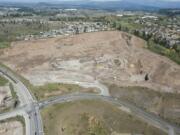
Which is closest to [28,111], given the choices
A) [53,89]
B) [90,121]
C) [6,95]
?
[6,95]

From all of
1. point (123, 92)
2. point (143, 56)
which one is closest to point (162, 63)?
point (143, 56)

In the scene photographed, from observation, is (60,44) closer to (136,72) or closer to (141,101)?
(136,72)

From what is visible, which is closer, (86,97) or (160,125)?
(160,125)

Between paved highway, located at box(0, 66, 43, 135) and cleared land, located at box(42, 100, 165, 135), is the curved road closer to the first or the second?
paved highway, located at box(0, 66, 43, 135)

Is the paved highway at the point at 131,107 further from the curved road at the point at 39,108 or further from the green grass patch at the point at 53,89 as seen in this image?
the green grass patch at the point at 53,89

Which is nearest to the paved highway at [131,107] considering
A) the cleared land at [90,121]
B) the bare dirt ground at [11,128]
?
the cleared land at [90,121]

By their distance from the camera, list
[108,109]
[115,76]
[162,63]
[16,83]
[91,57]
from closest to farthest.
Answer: [108,109]
[16,83]
[115,76]
[162,63]
[91,57]

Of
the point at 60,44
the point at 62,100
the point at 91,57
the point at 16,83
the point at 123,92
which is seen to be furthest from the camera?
the point at 60,44
